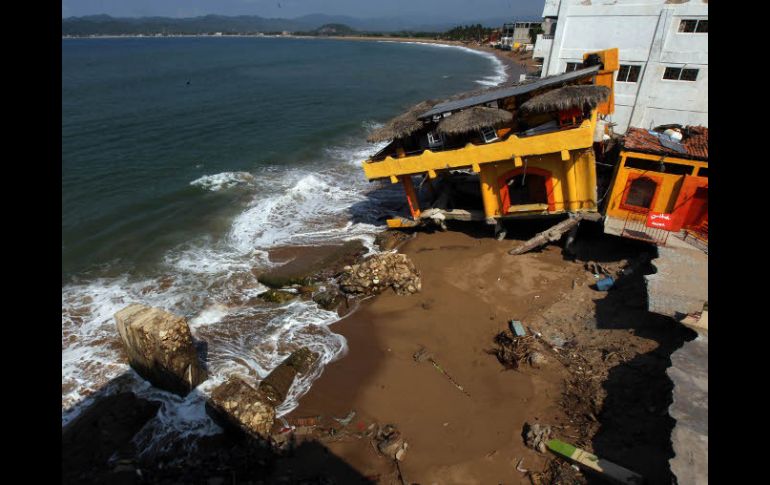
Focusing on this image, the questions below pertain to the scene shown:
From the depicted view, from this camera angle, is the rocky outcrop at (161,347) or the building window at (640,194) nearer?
the rocky outcrop at (161,347)

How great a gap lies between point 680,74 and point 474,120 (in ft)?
45.7

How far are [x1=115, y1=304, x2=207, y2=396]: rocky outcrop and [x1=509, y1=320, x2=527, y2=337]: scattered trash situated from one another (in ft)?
30.0

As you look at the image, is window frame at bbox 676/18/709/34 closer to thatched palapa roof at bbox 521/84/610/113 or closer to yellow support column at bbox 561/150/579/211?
thatched palapa roof at bbox 521/84/610/113

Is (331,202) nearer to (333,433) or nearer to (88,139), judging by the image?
(333,433)

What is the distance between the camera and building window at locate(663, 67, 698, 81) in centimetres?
2084

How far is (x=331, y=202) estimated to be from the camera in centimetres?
2419

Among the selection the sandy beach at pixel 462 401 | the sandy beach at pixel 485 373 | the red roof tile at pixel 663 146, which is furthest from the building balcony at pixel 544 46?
the sandy beach at pixel 462 401

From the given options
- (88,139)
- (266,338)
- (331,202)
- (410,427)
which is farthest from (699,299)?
(88,139)

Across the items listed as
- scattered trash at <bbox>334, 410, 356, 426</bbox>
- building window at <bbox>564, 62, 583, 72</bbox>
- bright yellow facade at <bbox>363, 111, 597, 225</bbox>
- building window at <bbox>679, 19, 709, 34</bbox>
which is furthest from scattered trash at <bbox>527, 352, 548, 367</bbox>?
building window at <bbox>564, 62, 583, 72</bbox>

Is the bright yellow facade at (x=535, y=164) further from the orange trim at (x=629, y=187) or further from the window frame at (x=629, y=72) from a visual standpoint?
the window frame at (x=629, y=72)

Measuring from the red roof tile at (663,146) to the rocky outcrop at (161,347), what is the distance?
1512 cm

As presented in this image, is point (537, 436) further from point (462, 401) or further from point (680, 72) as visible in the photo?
point (680, 72)

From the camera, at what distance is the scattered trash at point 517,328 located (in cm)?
1201

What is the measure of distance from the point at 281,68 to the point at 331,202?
71.9 metres
